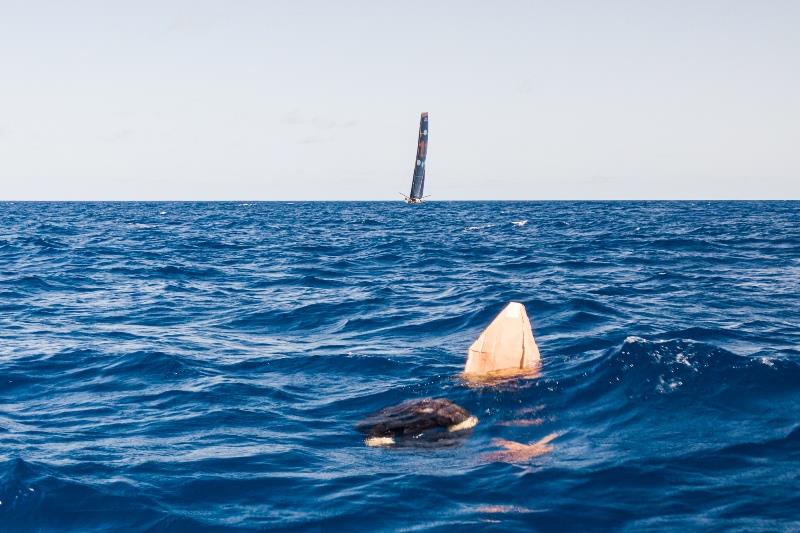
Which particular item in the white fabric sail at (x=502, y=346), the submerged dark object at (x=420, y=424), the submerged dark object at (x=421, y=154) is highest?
the submerged dark object at (x=421, y=154)

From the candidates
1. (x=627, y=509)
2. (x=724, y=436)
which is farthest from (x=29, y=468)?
(x=724, y=436)

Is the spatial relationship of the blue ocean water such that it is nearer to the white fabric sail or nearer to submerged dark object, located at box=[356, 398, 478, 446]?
submerged dark object, located at box=[356, 398, 478, 446]

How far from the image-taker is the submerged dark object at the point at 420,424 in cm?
1041

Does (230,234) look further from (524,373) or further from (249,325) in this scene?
(524,373)

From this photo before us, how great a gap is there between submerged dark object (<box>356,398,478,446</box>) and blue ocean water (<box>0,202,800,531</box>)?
10.6 inches

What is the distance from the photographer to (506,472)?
29.4 feet

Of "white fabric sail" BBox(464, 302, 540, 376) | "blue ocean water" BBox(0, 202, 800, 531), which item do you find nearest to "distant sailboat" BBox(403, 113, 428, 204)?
"blue ocean water" BBox(0, 202, 800, 531)

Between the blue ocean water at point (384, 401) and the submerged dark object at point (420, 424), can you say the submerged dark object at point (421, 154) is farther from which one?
the submerged dark object at point (420, 424)

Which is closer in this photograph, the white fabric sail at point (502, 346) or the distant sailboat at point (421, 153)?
the white fabric sail at point (502, 346)

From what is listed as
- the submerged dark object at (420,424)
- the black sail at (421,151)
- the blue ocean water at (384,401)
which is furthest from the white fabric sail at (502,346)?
the black sail at (421,151)

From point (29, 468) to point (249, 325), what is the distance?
1007 cm

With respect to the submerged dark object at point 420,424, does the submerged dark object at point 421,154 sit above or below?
above

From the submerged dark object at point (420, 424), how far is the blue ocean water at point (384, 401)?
0.27m

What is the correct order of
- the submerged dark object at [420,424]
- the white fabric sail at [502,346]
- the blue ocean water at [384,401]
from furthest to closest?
the white fabric sail at [502,346] → the submerged dark object at [420,424] → the blue ocean water at [384,401]
